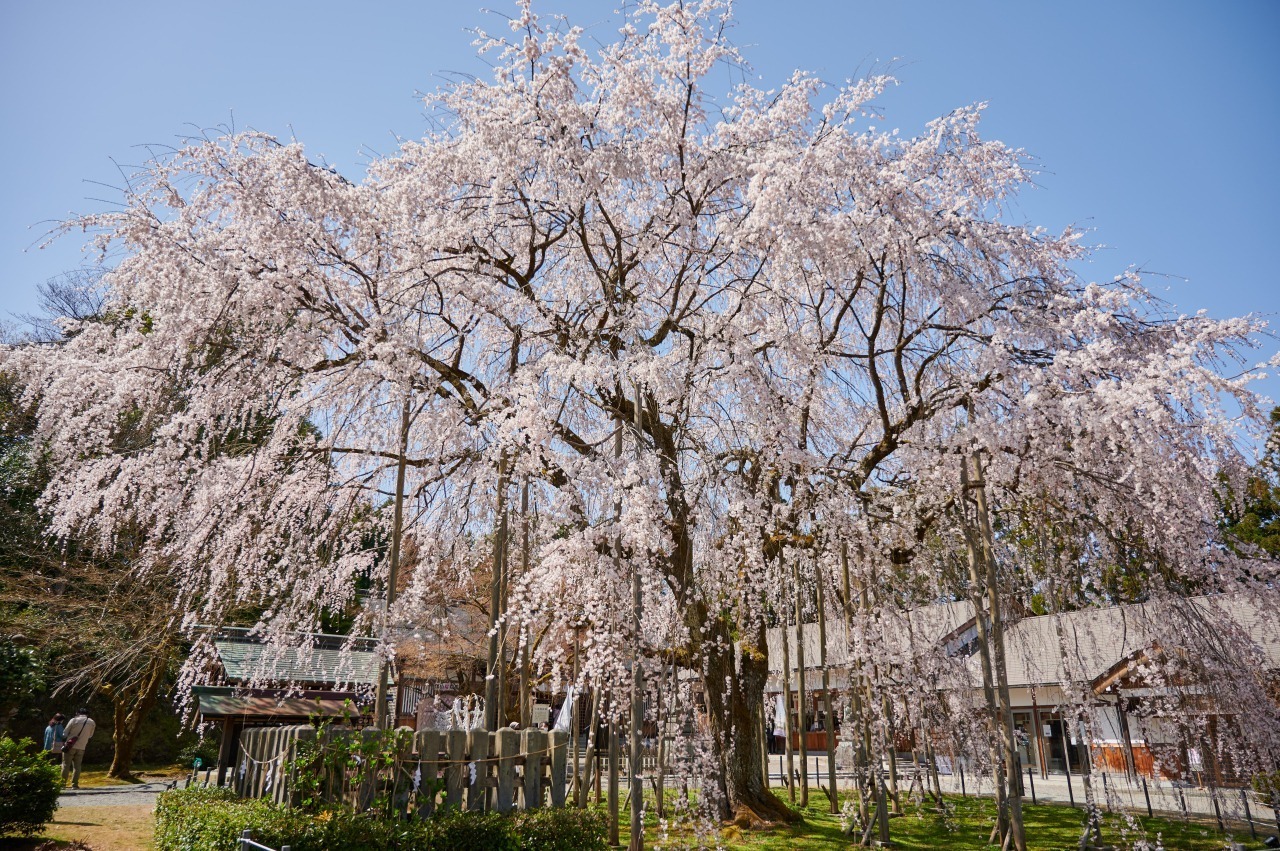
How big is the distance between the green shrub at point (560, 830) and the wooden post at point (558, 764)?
0.16m

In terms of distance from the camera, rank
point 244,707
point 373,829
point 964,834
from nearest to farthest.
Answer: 1. point 373,829
2. point 964,834
3. point 244,707

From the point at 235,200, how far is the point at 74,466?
4.31m

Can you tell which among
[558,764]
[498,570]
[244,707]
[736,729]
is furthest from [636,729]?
[244,707]

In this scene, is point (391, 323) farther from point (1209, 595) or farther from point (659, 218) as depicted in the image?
point (1209, 595)

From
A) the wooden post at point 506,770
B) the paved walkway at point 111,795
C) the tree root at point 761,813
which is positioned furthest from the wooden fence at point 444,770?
the paved walkway at point 111,795

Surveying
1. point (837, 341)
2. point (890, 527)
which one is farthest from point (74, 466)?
point (890, 527)

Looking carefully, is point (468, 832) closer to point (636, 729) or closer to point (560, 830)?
point (560, 830)

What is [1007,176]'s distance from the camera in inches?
329

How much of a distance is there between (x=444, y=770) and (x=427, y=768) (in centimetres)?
17

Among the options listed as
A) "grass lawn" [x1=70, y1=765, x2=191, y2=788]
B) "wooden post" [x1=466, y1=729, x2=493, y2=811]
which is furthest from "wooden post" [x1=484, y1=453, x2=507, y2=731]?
"grass lawn" [x1=70, y1=765, x2=191, y2=788]

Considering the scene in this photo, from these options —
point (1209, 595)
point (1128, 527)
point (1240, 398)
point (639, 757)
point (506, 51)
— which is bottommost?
point (639, 757)

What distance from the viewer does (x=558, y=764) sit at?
7113mm

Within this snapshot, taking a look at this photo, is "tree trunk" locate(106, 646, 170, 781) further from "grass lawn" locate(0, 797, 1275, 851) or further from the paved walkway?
"grass lawn" locate(0, 797, 1275, 851)

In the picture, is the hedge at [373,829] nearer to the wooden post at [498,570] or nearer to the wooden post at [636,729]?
the wooden post at [636,729]
